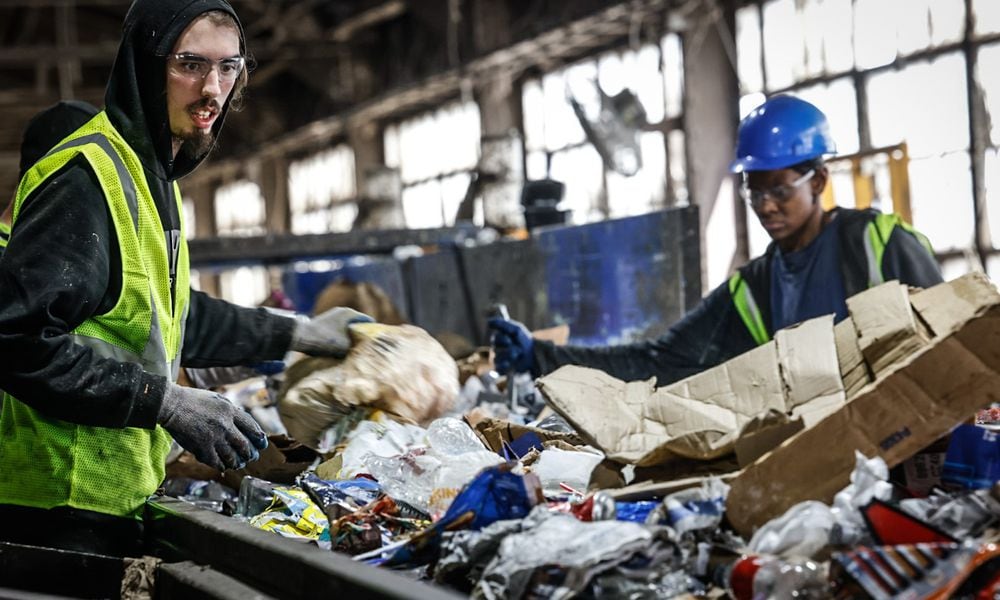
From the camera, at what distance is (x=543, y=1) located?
36.2ft

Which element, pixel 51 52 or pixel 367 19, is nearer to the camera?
pixel 51 52

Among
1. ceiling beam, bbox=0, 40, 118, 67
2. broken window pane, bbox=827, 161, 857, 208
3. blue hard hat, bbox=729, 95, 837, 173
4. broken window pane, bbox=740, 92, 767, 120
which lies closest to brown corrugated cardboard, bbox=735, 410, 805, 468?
blue hard hat, bbox=729, 95, 837, 173

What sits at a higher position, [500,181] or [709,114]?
[709,114]

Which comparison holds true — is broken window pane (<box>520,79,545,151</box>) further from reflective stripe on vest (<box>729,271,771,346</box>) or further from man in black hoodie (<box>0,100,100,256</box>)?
man in black hoodie (<box>0,100,100,256</box>)

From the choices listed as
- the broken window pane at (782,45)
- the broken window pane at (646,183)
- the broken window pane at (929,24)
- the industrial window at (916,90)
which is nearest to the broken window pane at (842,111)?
the industrial window at (916,90)

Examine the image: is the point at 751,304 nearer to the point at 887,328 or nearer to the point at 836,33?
the point at 887,328

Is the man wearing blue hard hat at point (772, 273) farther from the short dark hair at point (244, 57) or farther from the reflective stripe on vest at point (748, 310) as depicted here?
the short dark hair at point (244, 57)

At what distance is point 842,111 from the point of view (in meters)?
8.30

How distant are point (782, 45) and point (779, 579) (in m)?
8.14

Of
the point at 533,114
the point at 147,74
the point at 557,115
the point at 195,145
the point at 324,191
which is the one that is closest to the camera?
the point at 147,74

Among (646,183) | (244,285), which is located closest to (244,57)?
(646,183)

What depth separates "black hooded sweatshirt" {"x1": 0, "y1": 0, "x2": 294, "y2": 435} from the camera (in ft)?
6.48

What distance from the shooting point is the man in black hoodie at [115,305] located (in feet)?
6.57

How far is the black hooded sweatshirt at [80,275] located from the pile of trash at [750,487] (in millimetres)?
472
